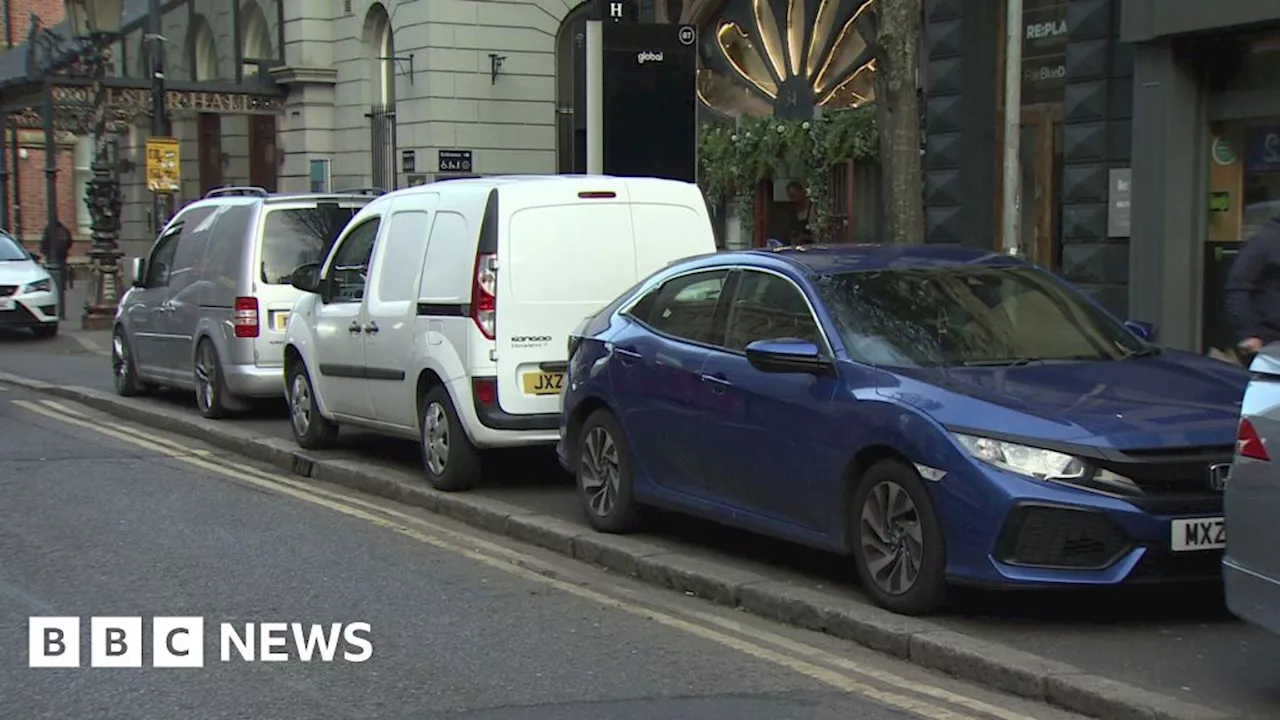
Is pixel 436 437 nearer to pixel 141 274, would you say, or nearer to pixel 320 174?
pixel 141 274

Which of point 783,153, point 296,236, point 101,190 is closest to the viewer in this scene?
point 296,236

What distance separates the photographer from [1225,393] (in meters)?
7.09

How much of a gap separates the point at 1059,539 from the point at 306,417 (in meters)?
7.31

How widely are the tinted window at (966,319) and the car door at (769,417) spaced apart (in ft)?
0.76

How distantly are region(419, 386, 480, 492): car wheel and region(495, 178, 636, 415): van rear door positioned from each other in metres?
0.45

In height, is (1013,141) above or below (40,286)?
above

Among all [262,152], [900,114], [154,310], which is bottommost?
[154,310]

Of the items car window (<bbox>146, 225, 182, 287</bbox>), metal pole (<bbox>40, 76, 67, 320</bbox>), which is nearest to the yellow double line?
car window (<bbox>146, 225, 182, 287</bbox>)

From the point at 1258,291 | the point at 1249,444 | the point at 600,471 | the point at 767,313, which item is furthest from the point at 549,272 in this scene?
the point at 1249,444

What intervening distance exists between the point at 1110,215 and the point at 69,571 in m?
9.55

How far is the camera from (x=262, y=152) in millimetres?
33375

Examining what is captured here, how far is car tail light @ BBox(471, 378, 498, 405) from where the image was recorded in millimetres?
9969

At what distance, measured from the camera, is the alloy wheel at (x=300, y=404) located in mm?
12344

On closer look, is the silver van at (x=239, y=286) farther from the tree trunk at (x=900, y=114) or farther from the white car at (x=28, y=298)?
the white car at (x=28, y=298)
